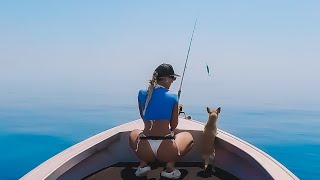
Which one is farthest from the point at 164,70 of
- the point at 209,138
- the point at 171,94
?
the point at 209,138

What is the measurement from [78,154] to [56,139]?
112 m

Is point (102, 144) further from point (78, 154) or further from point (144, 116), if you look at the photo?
point (144, 116)

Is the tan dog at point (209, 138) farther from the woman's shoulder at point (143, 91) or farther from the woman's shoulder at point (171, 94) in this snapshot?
the woman's shoulder at point (143, 91)

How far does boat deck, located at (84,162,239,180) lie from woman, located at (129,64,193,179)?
22 cm

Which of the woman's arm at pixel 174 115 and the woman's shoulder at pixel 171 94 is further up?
the woman's shoulder at pixel 171 94

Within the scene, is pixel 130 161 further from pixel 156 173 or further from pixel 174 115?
pixel 174 115

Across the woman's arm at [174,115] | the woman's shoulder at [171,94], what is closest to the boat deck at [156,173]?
the woman's arm at [174,115]

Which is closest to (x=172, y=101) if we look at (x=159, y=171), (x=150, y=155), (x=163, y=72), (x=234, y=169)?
(x=163, y=72)

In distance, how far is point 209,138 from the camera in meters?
4.58

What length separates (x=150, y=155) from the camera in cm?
409

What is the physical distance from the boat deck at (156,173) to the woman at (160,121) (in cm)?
22

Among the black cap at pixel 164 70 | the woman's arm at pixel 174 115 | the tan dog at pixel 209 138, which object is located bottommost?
the tan dog at pixel 209 138

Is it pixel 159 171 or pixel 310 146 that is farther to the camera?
pixel 310 146

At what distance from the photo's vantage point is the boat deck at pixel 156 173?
4304mm
